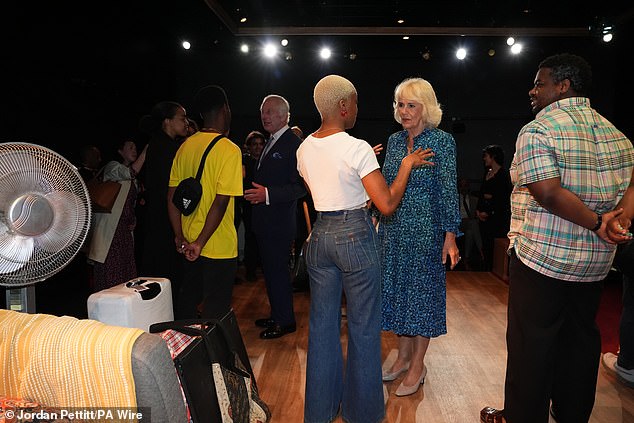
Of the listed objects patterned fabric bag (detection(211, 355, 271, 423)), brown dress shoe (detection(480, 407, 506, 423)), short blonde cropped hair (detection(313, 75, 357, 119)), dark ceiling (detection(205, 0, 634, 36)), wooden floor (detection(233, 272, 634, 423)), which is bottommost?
wooden floor (detection(233, 272, 634, 423))

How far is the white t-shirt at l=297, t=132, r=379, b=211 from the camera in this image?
2031 millimetres

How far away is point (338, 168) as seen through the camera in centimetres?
206

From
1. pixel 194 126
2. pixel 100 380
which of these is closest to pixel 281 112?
Result: pixel 194 126

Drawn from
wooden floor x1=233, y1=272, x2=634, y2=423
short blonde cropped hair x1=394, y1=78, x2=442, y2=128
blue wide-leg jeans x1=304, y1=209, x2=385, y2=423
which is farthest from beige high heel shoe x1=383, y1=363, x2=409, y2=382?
short blonde cropped hair x1=394, y1=78, x2=442, y2=128

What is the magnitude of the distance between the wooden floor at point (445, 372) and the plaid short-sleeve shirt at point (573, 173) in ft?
3.16

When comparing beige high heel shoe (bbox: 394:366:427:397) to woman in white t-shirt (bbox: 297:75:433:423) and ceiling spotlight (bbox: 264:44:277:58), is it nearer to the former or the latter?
woman in white t-shirt (bbox: 297:75:433:423)

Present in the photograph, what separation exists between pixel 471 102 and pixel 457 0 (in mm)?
2351

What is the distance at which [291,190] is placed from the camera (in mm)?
3420

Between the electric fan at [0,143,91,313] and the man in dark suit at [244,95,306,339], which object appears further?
the man in dark suit at [244,95,306,339]

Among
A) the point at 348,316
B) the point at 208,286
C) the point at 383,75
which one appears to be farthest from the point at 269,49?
the point at 348,316

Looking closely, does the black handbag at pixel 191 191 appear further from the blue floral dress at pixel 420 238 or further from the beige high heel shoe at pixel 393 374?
the beige high heel shoe at pixel 393 374

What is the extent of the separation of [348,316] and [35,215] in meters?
1.33

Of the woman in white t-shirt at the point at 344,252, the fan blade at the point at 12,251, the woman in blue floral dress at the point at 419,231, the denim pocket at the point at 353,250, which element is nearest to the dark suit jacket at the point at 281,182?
the woman in blue floral dress at the point at 419,231

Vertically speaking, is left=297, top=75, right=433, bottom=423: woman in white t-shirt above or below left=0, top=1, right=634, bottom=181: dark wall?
below
